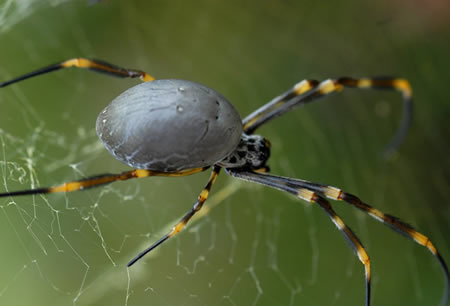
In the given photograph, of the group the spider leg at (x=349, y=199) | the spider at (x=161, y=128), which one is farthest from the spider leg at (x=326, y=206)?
the spider at (x=161, y=128)

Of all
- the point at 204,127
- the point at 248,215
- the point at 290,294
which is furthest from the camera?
the point at 248,215

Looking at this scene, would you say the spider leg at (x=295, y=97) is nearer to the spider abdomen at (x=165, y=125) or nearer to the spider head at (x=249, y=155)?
the spider head at (x=249, y=155)

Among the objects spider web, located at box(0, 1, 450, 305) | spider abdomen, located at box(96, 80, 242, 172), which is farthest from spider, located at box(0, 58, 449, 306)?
spider web, located at box(0, 1, 450, 305)

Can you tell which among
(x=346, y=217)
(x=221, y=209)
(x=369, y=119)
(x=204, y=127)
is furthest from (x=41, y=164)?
(x=369, y=119)

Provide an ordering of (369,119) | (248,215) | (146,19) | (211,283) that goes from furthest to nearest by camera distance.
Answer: (369,119)
(146,19)
(248,215)
(211,283)

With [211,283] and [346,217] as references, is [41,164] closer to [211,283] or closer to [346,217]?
[211,283]

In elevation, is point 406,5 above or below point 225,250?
above

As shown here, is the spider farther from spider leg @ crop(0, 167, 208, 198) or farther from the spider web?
the spider web
